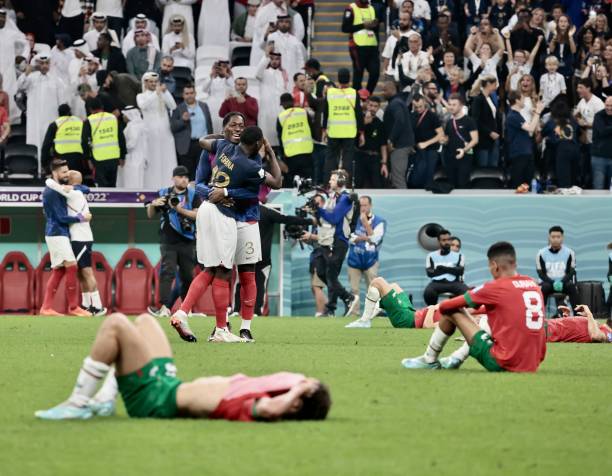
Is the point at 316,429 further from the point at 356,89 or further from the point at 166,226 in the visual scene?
the point at 356,89

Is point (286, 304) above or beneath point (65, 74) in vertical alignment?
beneath

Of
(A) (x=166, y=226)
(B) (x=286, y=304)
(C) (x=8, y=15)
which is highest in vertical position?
(C) (x=8, y=15)

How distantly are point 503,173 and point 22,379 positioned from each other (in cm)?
1732

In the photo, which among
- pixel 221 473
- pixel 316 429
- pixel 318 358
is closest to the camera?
pixel 221 473

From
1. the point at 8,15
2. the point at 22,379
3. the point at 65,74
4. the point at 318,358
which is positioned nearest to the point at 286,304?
the point at 65,74

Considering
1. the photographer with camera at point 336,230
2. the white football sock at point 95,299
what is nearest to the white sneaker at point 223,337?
the white football sock at point 95,299

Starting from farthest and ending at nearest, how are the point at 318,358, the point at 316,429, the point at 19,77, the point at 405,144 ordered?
the point at 19,77 < the point at 405,144 < the point at 318,358 < the point at 316,429

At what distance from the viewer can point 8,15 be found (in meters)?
30.1

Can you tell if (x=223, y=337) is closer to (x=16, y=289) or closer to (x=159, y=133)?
(x=16, y=289)

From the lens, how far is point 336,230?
2550 cm

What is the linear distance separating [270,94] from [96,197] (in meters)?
4.22

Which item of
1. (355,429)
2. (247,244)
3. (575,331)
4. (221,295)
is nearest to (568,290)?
(575,331)

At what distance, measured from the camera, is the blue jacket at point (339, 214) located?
82.6 ft

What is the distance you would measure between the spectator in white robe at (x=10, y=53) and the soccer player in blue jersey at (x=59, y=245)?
5.27 meters
